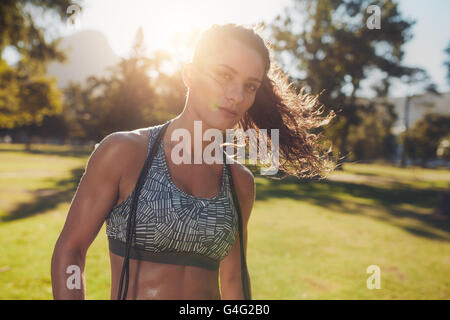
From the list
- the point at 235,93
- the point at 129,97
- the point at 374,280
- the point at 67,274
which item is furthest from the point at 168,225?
the point at 129,97

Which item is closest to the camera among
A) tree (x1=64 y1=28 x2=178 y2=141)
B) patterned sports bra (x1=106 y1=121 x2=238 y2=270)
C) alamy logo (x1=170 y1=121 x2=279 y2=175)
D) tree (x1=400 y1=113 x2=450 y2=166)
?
patterned sports bra (x1=106 y1=121 x2=238 y2=270)

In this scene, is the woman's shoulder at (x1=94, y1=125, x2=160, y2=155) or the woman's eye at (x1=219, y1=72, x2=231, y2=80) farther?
the woman's eye at (x1=219, y1=72, x2=231, y2=80)

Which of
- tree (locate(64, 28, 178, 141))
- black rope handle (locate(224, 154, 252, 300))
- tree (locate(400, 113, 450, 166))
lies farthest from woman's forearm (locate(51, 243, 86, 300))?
tree (locate(400, 113, 450, 166))

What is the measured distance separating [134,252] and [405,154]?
7854 cm

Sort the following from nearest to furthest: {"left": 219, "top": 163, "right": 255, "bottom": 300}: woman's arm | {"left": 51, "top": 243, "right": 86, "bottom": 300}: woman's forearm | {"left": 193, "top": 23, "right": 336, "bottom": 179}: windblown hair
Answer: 1. {"left": 51, "top": 243, "right": 86, "bottom": 300}: woman's forearm
2. {"left": 219, "top": 163, "right": 255, "bottom": 300}: woman's arm
3. {"left": 193, "top": 23, "right": 336, "bottom": 179}: windblown hair

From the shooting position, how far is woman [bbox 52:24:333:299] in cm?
184

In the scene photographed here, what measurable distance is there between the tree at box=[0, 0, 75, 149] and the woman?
17.2m

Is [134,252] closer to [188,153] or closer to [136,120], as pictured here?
[188,153]

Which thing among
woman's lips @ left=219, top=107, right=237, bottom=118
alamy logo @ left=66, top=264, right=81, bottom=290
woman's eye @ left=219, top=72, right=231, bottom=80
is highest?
woman's eye @ left=219, top=72, right=231, bottom=80

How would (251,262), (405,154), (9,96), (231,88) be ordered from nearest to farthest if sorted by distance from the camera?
(231,88)
(251,262)
(9,96)
(405,154)

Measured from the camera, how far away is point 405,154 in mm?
72938

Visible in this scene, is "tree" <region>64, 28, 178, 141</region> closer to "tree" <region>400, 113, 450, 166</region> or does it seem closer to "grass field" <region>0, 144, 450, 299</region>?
"grass field" <region>0, 144, 450, 299</region>

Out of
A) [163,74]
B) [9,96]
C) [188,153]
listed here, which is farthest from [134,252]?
[163,74]

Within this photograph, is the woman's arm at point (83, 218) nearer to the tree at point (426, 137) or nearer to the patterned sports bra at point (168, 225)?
the patterned sports bra at point (168, 225)
